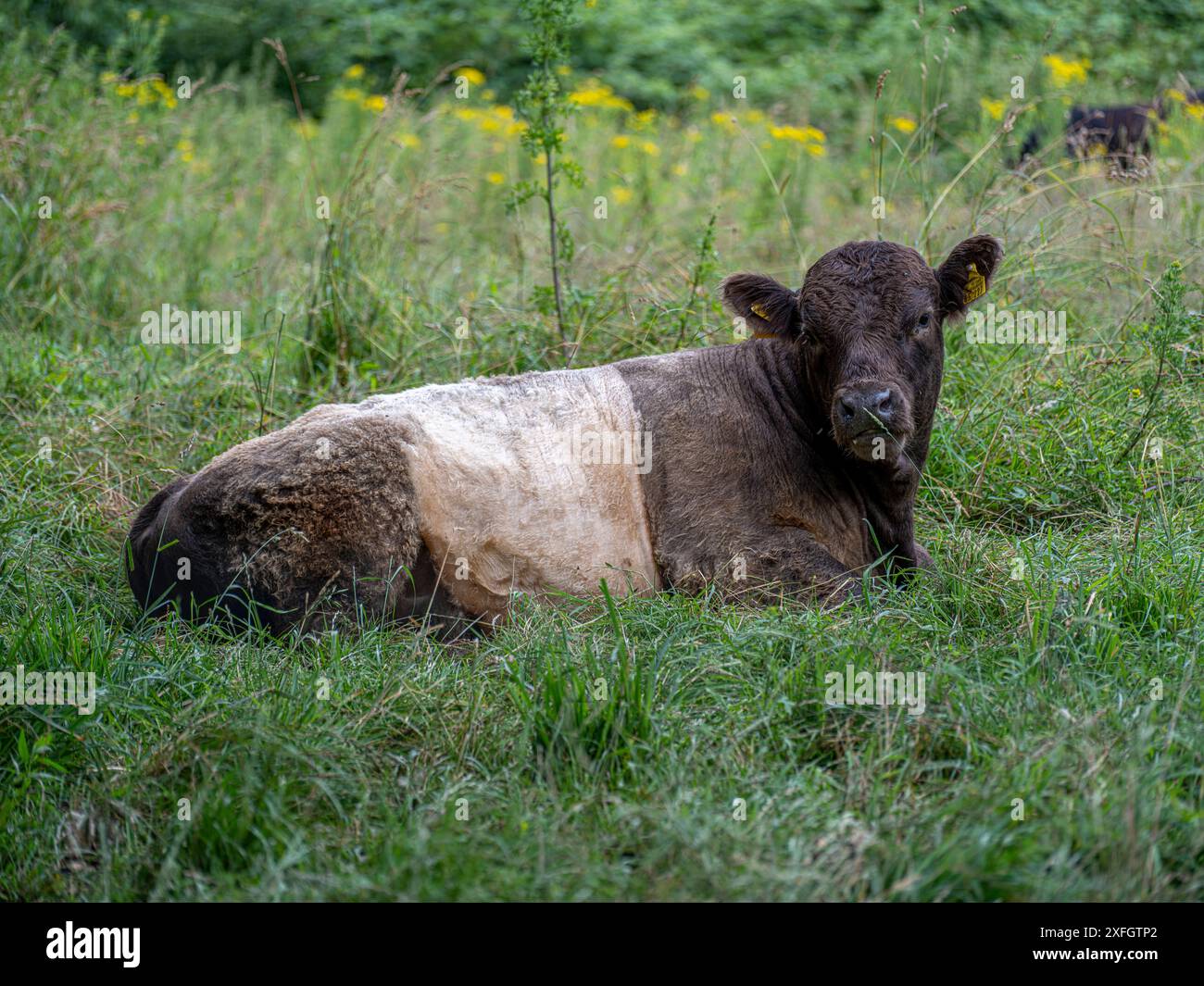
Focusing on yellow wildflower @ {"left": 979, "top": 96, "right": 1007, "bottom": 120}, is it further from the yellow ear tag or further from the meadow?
the yellow ear tag

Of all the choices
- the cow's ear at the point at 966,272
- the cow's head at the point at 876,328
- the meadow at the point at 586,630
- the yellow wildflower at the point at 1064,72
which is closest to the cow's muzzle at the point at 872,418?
the cow's head at the point at 876,328

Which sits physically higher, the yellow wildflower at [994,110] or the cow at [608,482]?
the yellow wildflower at [994,110]

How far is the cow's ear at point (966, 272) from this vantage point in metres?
5.06

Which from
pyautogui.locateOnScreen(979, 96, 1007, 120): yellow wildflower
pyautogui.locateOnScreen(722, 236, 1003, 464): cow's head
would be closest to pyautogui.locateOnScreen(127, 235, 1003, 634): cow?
pyautogui.locateOnScreen(722, 236, 1003, 464): cow's head

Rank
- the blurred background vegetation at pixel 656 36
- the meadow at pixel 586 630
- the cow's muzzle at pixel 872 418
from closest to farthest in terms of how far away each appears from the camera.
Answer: the meadow at pixel 586 630 < the cow's muzzle at pixel 872 418 < the blurred background vegetation at pixel 656 36

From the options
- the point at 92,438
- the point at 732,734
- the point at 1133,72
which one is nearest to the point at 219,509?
the point at 92,438

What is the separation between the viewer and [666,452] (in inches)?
206

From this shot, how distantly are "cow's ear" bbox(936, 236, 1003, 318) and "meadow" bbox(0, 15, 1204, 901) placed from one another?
0.80 metres

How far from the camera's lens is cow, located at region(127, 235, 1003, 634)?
15.6 feet

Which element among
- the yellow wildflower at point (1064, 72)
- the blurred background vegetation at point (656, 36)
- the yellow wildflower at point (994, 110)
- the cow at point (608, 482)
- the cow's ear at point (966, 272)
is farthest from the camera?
the blurred background vegetation at point (656, 36)

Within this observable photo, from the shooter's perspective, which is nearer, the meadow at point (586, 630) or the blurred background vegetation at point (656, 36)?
the meadow at point (586, 630)

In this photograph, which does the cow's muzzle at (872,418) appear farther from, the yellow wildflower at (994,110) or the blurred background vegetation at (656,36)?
the blurred background vegetation at (656,36)

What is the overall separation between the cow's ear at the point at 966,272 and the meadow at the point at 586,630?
0.80m
